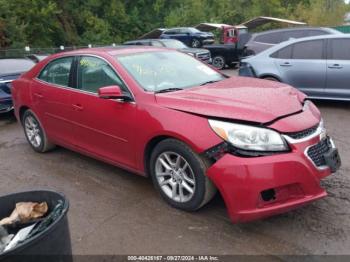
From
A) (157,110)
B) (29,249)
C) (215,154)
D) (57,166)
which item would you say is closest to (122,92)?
(157,110)

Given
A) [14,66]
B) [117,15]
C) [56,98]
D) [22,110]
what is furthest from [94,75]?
[117,15]

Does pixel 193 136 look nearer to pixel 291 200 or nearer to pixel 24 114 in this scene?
pixel 291 200

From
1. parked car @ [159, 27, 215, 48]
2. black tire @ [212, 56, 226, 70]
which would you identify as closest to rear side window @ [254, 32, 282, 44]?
black tire @ [212, 56, 226, 70]

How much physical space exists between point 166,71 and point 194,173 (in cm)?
148

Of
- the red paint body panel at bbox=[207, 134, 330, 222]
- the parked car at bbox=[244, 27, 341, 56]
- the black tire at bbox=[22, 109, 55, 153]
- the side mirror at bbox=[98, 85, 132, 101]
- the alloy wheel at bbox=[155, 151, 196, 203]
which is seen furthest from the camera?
the parked car at bbox=[244, 27, 341, 56]

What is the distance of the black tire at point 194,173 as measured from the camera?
3.67m

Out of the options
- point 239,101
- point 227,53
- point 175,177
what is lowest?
point 227,53

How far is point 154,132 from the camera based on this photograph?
13.1ft

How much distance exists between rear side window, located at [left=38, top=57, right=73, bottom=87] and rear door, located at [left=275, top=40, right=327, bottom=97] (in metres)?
4.70

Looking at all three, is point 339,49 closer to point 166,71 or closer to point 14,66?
point 166,71

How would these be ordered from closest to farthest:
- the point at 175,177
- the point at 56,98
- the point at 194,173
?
the point at 194,173, the point at 175,177, the point at 56,98

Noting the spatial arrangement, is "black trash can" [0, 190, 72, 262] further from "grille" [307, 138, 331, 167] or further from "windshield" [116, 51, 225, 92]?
"grille" [307, 138, 331, 167]

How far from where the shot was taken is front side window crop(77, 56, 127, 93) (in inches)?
181

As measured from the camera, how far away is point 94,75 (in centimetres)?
489
